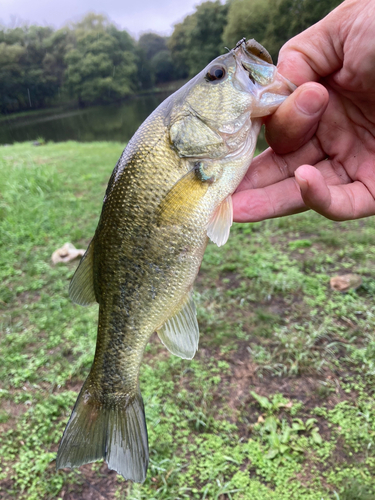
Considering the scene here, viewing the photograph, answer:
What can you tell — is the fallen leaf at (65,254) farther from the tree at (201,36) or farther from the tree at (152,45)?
the tree at (152,45)

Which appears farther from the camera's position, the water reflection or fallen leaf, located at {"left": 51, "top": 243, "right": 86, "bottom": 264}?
the water reflection

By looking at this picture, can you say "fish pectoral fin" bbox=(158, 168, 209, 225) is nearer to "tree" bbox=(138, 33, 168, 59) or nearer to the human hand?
the human hand

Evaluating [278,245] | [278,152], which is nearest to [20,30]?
[278,245]

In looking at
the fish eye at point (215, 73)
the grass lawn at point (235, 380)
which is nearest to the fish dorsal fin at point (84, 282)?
the fish eye at point (215, 73)

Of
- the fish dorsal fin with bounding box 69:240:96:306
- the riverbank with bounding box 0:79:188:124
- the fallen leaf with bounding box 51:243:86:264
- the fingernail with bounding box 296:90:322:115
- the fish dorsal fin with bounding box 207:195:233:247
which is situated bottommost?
the fallen leaf with bounding box 51:243:86:264

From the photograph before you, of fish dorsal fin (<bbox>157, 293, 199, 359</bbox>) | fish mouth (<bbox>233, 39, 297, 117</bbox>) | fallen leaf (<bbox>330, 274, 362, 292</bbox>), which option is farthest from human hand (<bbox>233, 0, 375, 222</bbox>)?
fallen leaf (<bbox>330, 274, 362, 292</bbox>)

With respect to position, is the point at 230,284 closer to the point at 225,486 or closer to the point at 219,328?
the point at 219,328
